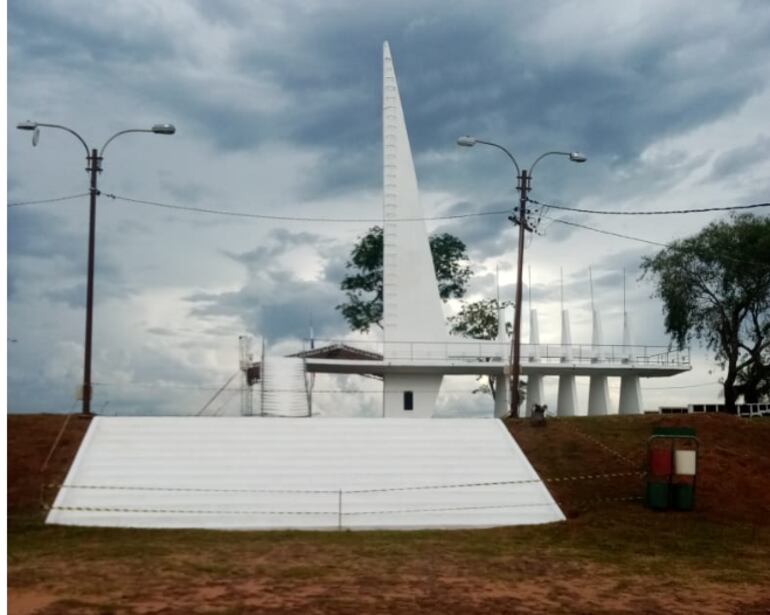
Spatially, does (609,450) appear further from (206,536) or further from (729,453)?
(206,536)

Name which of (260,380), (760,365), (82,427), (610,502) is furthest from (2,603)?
(760,365)

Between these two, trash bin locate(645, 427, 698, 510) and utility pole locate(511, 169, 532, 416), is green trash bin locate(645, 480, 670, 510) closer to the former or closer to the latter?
trash bin locate(645, 427, 698, 510)

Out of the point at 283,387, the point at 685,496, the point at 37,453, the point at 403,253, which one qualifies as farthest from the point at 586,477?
the point at 403,253

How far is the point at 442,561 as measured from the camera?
1662 centimetres

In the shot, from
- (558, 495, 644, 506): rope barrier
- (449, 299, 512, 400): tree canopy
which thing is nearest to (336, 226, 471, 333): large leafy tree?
(449, 299, 512, 400): tree canopy

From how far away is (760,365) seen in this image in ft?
163

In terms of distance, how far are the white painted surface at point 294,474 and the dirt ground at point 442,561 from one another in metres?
1.05

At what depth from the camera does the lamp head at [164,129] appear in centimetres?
2716

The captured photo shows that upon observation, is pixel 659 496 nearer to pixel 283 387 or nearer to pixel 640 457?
pixel 640 457

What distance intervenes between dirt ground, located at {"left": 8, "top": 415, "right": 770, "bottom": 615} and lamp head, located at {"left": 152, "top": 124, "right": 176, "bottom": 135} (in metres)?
9.79

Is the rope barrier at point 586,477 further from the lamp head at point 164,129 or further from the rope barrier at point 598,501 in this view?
the lamp head at point 164,129

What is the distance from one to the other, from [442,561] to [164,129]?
1672cm

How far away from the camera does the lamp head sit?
27.2 metres

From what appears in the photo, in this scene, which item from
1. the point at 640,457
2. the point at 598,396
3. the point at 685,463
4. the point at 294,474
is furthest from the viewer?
the point at 598,396
